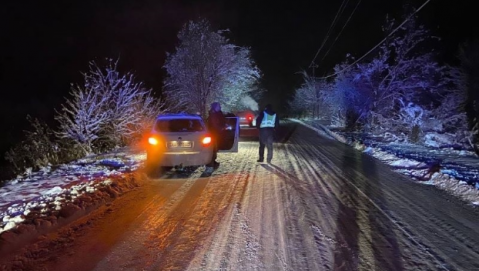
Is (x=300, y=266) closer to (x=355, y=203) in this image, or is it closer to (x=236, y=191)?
(x=355, y=203)

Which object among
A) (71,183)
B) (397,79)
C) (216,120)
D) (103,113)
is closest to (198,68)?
(397,79)

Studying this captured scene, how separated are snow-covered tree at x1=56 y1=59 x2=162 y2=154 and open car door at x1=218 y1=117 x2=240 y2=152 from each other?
4.50 metres

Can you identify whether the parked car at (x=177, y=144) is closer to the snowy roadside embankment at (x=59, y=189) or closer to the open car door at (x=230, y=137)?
the snowy roadside embankment at (x=59, y=189)

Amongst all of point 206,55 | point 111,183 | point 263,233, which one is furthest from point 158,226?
point 206,55

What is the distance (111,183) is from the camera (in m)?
9.00

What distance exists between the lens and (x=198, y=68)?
2905 cm

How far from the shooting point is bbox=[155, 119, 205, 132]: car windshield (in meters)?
10.7

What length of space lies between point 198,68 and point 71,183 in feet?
68.7

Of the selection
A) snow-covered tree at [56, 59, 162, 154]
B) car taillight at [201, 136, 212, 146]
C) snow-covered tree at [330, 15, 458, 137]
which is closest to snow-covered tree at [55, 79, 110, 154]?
snow-covered tree at [56, 59, 162, 154]

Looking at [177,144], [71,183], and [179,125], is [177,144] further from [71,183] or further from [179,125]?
[71,183]

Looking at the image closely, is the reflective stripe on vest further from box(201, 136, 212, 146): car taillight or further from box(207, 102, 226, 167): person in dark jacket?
box(201, 136, 212, 146): car taillight

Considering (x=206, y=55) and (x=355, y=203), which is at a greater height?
(x=206, y=55)

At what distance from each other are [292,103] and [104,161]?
6911cm

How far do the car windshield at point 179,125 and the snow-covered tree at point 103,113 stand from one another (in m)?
5.26
